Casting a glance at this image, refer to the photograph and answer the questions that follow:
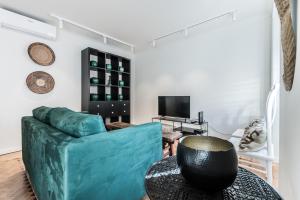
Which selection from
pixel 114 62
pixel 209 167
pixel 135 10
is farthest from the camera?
pixel 114 62

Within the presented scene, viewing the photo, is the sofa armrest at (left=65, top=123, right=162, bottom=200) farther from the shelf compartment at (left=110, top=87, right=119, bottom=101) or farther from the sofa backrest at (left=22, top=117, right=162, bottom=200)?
the shelf compartment at (left=110, top=87, right=119, bottom=101)

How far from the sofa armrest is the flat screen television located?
2.02 meters

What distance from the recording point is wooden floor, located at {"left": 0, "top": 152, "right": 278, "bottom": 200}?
158 centimetres

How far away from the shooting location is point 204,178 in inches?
20.2

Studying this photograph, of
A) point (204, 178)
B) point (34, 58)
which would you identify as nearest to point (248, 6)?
point (204, 178)

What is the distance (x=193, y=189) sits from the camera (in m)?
0.56

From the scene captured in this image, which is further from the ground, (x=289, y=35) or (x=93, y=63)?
(x=93, y=63)

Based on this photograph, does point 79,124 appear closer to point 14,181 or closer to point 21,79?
point 14,181

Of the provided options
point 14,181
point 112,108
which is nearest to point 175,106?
point 112,108

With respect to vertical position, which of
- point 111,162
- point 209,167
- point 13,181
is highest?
point 209,167

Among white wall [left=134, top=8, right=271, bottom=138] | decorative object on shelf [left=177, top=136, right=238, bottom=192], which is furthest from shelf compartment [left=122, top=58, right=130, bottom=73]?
decorative object on shelf [left=177, top=136, right=238, bottom=192]

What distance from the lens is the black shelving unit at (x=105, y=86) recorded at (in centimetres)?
361

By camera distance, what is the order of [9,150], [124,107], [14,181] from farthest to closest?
[124,107], [9,150], [14,181]

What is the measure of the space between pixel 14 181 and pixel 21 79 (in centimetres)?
Answer: 184
